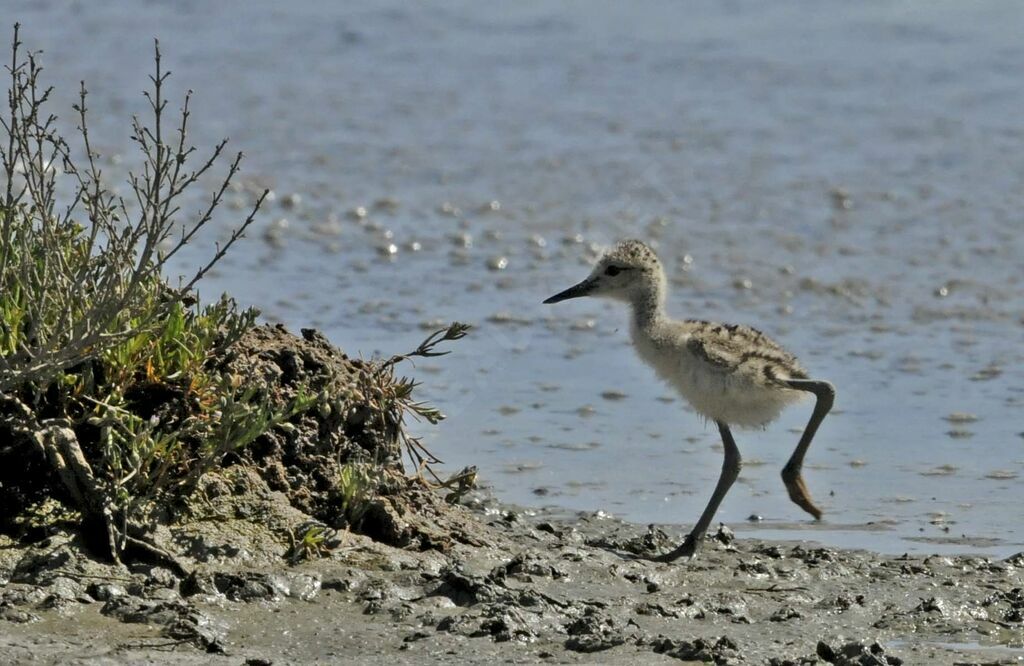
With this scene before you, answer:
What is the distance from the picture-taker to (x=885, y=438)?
8.03 m

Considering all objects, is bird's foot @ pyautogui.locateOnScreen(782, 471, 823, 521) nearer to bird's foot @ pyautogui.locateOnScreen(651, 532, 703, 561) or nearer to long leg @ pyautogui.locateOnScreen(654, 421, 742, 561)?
long leg @ pyautogui.locateOnScreen(654, 421, 742, 561)

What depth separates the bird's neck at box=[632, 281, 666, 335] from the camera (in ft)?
24.1

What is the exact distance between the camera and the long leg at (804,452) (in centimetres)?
683

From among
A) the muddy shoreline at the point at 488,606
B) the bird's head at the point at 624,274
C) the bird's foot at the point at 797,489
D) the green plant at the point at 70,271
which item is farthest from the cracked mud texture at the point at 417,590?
the bird's head at the point at 624,274

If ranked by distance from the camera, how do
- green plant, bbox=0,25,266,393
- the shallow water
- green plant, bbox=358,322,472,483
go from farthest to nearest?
the shallow water → green plant, bbox=358,322,472,483 → green plant, bbox=0,25,266,393

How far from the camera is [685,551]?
6.31 metres

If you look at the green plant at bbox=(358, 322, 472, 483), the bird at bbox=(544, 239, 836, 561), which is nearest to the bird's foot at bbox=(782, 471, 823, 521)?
Answer: the bird at bbox=(544, 239, 836, 561)

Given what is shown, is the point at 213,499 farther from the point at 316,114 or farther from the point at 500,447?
the point at 316,114

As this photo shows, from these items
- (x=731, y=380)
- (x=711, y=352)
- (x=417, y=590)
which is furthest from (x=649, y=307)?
(x=417, y=590)

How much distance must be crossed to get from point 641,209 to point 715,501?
546 centimetres

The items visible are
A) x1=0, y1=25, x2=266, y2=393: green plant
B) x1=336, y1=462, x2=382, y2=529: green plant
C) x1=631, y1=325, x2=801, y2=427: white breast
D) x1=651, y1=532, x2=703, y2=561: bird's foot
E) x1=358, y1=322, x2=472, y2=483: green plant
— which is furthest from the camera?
x1=631, y1=325, x2=801, y2=427: white breast

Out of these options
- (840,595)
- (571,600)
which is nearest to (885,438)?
(840,595)

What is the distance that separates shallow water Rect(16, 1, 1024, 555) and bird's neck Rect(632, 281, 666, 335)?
2.25 ft

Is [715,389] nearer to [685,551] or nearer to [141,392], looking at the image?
[685,551]
